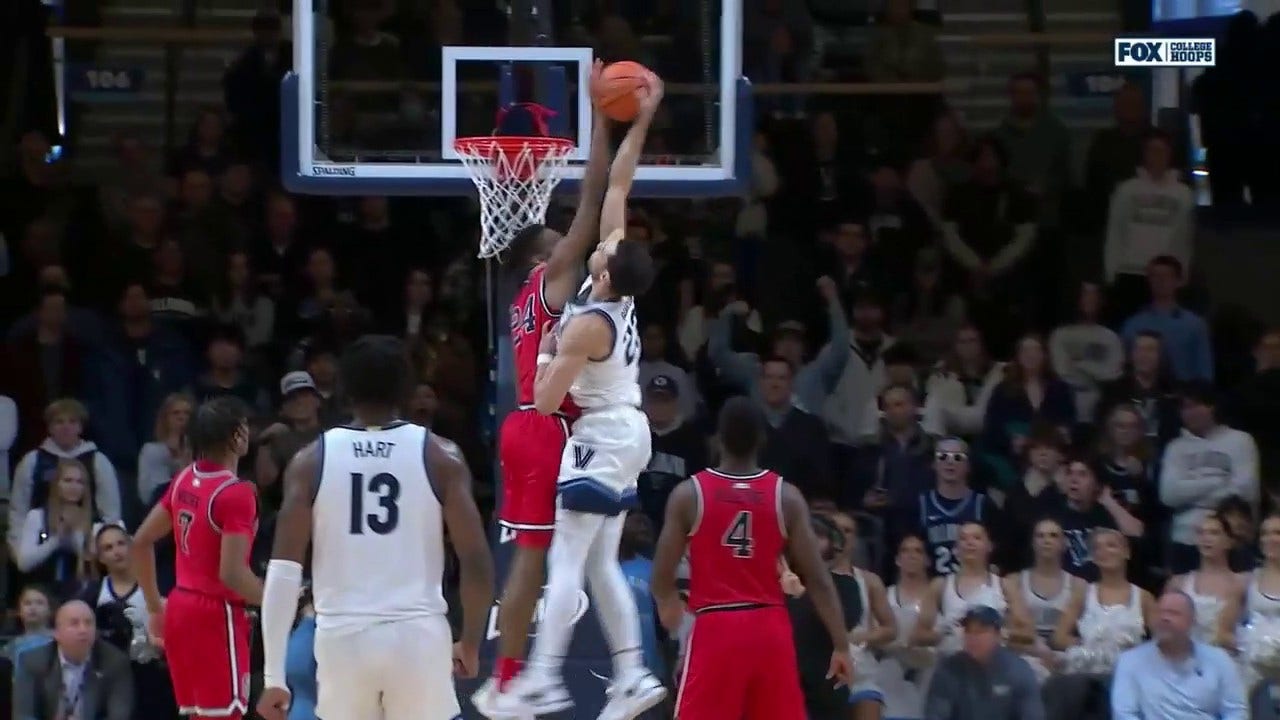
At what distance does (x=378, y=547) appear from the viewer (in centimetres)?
689

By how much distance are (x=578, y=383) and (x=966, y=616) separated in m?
3.64

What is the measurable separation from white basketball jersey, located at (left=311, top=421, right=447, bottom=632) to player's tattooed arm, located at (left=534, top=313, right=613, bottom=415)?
998 mm

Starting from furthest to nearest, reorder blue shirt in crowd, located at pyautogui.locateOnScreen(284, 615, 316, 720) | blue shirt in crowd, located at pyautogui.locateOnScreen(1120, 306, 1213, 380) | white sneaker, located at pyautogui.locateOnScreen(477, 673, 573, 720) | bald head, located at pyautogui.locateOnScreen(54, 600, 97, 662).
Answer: blue shirt in crowd, located at pyautogui.locateOnScreen(1120, 306, 1213, 380) < bald head, located at pyautogui.locateOnScreen(54, 600, 97, 662) < blue shirt in crowd, located at pyautogui.locateOnScreen(284, 615, 316, 720) < white sneaker, located at pyautogui.locateOnScreen(477, 673, 573, 720)

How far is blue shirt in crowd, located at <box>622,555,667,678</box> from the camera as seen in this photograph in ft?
34.0

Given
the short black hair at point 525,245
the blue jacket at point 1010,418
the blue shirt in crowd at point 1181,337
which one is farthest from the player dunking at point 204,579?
the blue shirt in crowd at point 1181,337

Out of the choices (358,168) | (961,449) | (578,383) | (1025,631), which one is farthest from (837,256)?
(578,383)

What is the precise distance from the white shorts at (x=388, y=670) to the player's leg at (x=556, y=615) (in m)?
1.14

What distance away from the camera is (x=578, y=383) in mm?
8156

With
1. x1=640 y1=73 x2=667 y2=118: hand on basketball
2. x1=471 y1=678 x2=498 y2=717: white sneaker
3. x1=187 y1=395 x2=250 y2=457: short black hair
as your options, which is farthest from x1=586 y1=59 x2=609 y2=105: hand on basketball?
x1=471 y1=678 x2=498 y2=717: white sneaker

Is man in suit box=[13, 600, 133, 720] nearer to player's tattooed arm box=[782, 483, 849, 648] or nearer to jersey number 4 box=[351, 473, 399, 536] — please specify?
player's tattooed arm box=[782, 483, 849, 648]

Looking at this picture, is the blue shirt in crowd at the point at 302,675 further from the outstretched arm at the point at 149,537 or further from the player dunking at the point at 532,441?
the player dunking at the point at 532,441

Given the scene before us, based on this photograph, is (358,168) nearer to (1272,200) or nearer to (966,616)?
(966,616)

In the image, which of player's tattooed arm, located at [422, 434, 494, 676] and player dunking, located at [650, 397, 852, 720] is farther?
player dunking, located at [650, 397, 852, 720]

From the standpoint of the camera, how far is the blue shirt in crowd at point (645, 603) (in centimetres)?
1038
